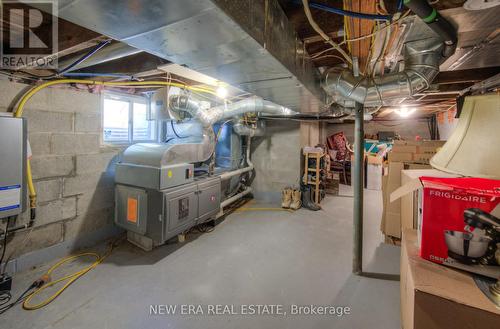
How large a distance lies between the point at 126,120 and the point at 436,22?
3499 mm

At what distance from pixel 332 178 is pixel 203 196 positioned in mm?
3533

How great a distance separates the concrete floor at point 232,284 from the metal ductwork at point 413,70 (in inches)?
66.0

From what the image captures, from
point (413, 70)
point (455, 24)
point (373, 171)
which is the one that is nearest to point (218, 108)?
point (413, 70)

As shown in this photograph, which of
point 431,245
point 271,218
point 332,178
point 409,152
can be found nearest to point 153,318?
point 431,245

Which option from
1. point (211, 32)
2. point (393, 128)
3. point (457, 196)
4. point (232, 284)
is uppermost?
point (393, 128)

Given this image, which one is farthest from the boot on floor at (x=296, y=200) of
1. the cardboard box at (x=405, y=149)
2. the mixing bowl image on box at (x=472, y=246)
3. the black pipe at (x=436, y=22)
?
the mixing bowl image on box at (x=472, y=246)

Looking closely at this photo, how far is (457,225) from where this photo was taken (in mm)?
912

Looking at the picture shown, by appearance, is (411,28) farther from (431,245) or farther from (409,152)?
(409,152)

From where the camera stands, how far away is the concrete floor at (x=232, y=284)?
5.37ft

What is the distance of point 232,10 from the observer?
2.78ft

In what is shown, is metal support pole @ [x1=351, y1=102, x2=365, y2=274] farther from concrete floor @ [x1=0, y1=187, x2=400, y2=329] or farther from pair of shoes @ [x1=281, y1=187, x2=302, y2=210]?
pair of shoes @ [x1=281, y1=187, x2=302, y2=210]

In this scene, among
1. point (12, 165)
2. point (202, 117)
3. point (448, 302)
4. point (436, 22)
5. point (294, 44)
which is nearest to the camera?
point (448, 302)

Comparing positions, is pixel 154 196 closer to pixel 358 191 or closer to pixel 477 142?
pixel 358 191

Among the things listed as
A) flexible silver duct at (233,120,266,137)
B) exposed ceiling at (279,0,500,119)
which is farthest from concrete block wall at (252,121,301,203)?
exposed ceiling at (279,0,500,119)
